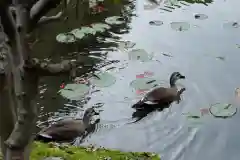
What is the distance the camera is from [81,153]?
2639mm

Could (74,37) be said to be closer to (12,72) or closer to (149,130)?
(149,130)

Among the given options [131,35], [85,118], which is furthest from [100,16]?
[85,118]

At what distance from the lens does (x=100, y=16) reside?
488 cm

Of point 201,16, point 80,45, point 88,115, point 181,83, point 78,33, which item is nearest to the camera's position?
point 88,115

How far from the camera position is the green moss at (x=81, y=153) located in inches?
A: 101

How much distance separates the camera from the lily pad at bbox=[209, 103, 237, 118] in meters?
3.21

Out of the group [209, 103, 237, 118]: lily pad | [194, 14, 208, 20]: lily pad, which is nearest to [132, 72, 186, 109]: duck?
[209, 103, 237, 118]: lily pad

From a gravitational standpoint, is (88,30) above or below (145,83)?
above

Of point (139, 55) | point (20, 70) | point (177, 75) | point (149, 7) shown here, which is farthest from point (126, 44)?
point (20, 70)

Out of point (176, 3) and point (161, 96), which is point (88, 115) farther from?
point (176, 3)

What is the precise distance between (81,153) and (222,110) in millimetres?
1193

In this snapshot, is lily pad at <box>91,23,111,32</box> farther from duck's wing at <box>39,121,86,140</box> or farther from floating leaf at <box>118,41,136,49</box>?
duck's wing at <box>39,121,86,140</box>

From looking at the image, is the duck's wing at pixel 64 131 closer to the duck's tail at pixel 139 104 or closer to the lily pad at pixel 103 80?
the duck's tail at pixel 139 104

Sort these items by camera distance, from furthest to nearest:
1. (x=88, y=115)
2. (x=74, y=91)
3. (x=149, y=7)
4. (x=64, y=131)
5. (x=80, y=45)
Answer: (x=149, y=7)
(x=80, y=45)
(x=74, y=91)
(x=88, y=115)
(x=64, y=131)
